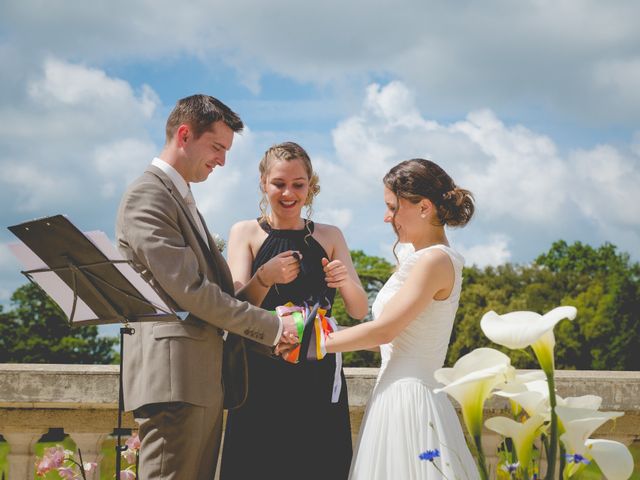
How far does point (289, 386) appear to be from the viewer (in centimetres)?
458

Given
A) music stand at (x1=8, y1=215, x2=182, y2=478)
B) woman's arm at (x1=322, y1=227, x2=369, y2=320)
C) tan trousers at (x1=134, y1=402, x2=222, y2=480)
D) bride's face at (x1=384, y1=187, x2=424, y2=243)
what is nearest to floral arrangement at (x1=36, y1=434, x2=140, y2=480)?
tan trousers at (x1=134, y1=402, x2=222, y2=480)

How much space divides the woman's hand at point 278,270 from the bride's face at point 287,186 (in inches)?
15.9

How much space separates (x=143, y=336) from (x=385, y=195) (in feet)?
4.84

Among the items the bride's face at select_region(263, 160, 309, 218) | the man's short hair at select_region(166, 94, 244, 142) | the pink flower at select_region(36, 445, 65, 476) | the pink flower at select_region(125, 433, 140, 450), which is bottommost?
the pink flower at select_region(36, 445, 65, 476)

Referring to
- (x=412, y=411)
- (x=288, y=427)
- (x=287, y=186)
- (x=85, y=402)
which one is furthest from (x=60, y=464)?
(x=412, y=411)

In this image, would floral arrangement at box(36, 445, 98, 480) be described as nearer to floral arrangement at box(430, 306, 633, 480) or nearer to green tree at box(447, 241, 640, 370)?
floral arrangement at box(430, 306, 633, 480)

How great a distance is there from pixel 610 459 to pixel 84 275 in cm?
251

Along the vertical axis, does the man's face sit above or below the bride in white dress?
above

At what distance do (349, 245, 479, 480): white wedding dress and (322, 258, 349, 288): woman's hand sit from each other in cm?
39

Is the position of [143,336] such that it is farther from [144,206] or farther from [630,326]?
[630,326]

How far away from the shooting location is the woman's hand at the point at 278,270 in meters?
4.42

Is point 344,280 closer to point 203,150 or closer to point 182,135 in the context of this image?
point 203,150

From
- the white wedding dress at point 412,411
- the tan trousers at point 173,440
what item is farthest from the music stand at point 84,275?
the white wedding dress at point 412,411

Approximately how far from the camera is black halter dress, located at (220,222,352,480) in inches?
178
